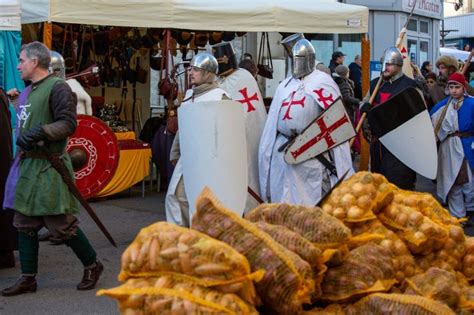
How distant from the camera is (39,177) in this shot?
5.45 meters

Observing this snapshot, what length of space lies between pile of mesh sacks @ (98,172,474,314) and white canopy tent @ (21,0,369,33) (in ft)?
17.2

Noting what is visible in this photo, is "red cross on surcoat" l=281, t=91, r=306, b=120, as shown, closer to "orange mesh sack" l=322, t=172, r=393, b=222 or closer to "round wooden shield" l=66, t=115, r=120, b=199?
"orange mesh sack" l=322, t=172, r=393, b=222

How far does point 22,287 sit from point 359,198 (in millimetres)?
2847

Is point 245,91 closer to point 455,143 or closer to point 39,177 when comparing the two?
point 455,143

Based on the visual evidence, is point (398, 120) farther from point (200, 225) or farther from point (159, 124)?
point (159, 124)

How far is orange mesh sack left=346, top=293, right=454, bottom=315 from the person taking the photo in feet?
10.1

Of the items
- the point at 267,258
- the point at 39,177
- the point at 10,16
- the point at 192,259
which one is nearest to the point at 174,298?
the point at 192,259

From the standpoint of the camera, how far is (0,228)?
251 inches

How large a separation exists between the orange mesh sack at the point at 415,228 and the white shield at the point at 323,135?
2.10 m

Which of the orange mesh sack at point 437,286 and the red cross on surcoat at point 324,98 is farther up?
the red cross on surcoat at point 324,98

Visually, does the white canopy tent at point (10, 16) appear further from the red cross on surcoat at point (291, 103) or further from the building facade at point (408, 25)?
the building facade at point (408, 25)

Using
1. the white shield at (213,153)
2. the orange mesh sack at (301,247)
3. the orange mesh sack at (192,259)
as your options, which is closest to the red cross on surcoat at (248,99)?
the white shield at (213,153)

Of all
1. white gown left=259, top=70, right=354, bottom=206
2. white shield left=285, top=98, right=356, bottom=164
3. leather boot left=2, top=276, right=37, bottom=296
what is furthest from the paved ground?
white shield left=285, top=98, right=356, bottom=164

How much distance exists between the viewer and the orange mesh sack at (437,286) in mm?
3430
